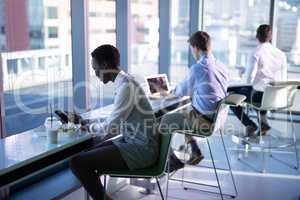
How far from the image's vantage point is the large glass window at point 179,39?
5.46m

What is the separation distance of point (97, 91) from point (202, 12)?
2.46m

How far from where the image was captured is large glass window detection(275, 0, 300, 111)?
17.5 feet

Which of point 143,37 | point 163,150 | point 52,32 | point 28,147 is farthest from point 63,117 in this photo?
point 143,37

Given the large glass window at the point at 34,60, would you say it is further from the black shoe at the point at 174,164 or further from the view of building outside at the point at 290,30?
the view of building outside at the point at 290,30

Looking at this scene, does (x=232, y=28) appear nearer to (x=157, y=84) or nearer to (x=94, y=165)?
(x=157, y=84)

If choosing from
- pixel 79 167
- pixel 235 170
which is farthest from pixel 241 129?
pixel 79 167

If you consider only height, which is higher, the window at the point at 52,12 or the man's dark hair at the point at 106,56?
the window at the point at 52,12

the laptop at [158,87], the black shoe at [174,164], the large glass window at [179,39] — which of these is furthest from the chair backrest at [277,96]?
the large glass window at [179,39]

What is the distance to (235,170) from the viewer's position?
4.04 m

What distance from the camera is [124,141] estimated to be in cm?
260

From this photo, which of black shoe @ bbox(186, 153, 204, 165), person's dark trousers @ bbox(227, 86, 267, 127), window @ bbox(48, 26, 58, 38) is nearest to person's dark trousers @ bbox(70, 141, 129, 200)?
window @ bbox(48, 26, 58, 38)

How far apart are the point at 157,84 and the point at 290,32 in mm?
2281

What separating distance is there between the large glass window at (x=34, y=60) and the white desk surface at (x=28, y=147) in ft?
0.97

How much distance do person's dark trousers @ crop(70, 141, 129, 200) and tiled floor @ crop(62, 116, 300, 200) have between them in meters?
0.69
